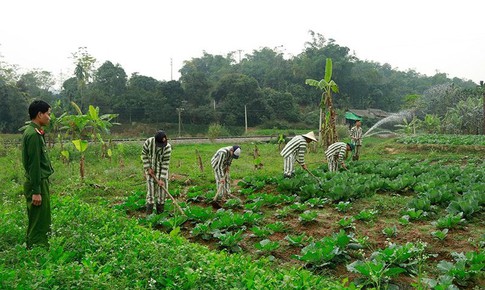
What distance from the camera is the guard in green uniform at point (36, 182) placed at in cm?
534

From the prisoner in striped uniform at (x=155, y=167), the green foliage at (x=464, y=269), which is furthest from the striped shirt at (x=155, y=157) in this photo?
the green foliage at (x=464, y=269)

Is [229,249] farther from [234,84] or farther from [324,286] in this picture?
[234,84]

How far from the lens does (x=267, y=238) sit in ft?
22.5

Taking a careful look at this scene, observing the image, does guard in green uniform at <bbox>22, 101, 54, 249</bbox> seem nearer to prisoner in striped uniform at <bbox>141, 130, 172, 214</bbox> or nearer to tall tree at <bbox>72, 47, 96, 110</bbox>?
prisoner in striped uniform at <bbox>141, 130, 172, 214</bbox>

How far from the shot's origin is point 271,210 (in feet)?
29.5

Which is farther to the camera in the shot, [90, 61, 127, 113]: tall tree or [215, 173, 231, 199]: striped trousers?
[90, 61, 127, 113]: tall tree

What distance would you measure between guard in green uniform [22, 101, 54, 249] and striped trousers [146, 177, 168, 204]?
299 centimetres

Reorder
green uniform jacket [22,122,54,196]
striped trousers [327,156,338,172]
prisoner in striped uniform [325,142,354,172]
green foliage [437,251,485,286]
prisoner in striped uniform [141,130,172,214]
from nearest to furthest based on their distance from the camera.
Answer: green foliage [437,251,485,286]
green uniform jacket [22,122,54,196]
prisoner in striped uniform [141,130,172,214]
prisoner in striped uniform [325,142,354,172]
striped trousers [327,156,338,172]

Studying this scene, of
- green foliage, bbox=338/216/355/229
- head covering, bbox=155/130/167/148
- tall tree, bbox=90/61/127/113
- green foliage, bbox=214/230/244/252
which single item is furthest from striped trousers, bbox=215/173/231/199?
tall tree, bbox=90/61/127/113

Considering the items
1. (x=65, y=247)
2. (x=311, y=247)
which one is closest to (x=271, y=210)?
(x=311, y=247)

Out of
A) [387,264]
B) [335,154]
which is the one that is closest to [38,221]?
[387,264]

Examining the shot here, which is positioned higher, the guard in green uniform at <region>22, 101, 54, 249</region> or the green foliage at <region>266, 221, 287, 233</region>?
the guard in green uniform at <region>22, 101, 54, 249</region>

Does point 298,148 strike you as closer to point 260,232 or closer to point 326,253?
point 260,232

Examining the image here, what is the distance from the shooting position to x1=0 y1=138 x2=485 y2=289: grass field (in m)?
4.10
